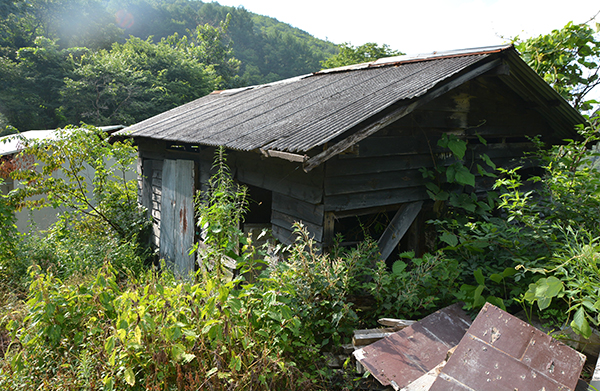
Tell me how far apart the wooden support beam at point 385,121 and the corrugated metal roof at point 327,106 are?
0.10 m

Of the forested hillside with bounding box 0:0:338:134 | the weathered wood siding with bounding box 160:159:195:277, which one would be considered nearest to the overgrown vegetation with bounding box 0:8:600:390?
the weathered wood siding with bounding box 160:159:195:277

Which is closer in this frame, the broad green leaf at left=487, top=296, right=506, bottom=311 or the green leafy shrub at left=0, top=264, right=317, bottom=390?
the green leafy shrub at left=0, top=264, right=317, bottom=390

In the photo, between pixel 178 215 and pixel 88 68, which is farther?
pixel 88 68

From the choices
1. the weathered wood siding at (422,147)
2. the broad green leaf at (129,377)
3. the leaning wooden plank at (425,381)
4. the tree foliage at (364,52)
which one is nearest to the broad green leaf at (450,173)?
the weathered wood siding at (422,147)

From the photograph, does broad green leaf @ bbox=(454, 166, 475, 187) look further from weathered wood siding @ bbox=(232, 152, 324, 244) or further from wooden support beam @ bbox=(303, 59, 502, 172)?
weathered wood siding @ bbox=(232, 152, 324, 244)

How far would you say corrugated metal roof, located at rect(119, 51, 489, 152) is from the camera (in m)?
3.46

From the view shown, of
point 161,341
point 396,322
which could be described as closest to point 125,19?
point 161,341

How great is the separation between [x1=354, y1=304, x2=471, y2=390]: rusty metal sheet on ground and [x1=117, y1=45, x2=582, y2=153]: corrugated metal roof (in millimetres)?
1742

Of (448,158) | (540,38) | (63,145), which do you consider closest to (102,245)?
(63,145)

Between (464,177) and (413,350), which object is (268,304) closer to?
(413,350)

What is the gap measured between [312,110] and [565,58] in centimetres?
560

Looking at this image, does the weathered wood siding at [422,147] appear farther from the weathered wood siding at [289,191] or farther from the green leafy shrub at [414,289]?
the green leafy shrub at [414,289]

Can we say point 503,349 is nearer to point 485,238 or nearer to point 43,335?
point 485,238

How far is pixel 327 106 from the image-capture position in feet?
14.1
